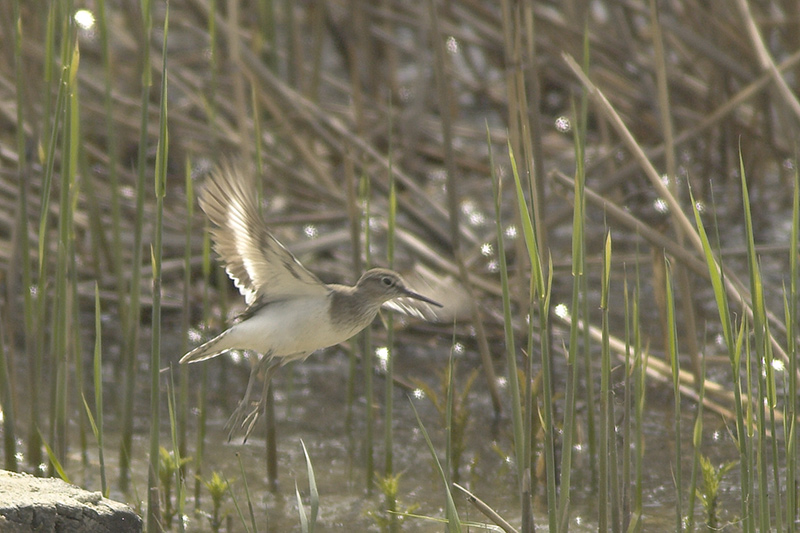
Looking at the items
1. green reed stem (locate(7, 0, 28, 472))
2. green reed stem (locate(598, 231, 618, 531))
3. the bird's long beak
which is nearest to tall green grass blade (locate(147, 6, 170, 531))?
green reed stem (locate(7, 0, 28, 472))

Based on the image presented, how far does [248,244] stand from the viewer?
129 inches

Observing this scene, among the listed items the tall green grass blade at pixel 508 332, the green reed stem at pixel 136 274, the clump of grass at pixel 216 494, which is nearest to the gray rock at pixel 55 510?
the green reed stem at pixel 136 274

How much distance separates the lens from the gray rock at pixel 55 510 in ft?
8.24

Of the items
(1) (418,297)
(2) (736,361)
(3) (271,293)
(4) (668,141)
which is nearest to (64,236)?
(3) (271,293)

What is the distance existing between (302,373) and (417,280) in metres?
1.82

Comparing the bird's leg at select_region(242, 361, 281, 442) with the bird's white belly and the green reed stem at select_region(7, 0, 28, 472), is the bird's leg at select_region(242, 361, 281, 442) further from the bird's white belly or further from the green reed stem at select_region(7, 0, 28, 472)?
the green reed stem at select_region(7, 0, 28, 472)

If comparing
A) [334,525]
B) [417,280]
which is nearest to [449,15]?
[417,280]

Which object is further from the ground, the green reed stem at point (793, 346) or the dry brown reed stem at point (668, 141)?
the dry brown reed stem at point (668, 141)

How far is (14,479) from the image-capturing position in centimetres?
275

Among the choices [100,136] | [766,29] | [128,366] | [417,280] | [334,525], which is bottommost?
[334,525]

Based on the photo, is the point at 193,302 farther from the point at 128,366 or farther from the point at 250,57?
the point at 128,366

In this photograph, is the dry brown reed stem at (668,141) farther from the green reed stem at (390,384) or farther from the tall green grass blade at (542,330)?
the tall green grass blade at (542,330)

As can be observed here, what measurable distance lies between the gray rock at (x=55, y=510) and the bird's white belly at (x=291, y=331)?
718mm

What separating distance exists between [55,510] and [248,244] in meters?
1.04
